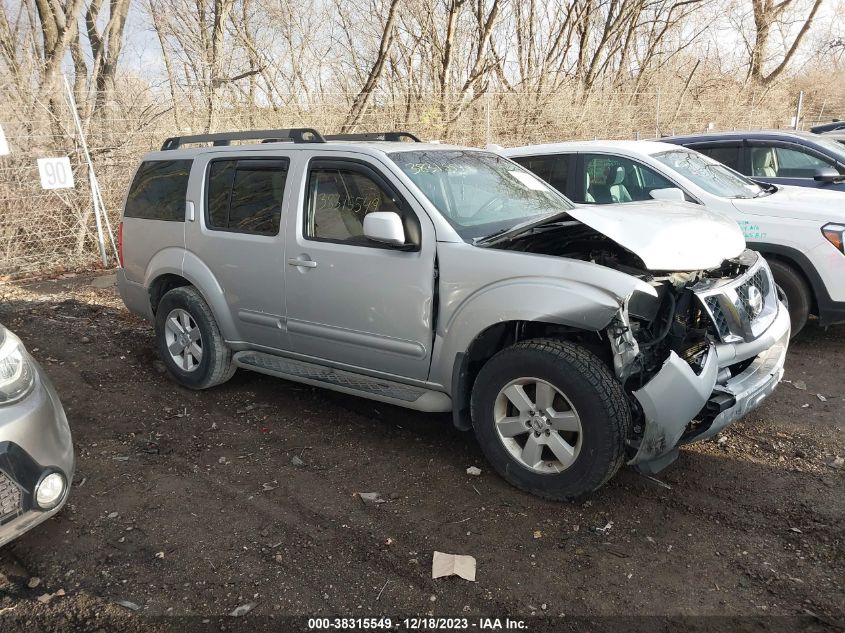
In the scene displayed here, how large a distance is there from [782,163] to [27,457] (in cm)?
758

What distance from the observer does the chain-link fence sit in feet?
30.0

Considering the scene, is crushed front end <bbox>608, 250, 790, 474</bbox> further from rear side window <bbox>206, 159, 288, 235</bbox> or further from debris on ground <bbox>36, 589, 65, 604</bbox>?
debris on ground <bbox>36, 589, 65, 604</bbox>

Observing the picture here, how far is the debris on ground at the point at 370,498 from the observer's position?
347 cm

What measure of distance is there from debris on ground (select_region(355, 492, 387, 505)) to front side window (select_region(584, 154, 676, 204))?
398 centimetres

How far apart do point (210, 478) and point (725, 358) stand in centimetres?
286

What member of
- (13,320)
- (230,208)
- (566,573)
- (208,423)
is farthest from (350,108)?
(566,573)

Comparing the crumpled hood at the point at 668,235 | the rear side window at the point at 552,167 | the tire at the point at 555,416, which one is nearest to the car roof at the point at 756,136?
the rear side window at the point at 552,167

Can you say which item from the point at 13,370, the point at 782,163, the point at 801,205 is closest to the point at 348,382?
the point at 13,370

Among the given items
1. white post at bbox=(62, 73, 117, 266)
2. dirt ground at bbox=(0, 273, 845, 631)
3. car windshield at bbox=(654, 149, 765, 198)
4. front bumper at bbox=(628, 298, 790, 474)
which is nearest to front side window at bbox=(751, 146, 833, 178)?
car windshield at bbox=(654, 149, 765, 198)

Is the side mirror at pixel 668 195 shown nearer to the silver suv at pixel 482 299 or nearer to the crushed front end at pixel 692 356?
the silver suv at pixel 482 299

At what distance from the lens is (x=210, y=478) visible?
3.79 meters

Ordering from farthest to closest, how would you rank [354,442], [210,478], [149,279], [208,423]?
1. [149,279]
2. [208,423]
3. [354,442]
4. [210,478]

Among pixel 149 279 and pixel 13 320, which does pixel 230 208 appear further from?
pixel 13 320

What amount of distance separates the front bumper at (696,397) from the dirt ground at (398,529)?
0.40 metres
